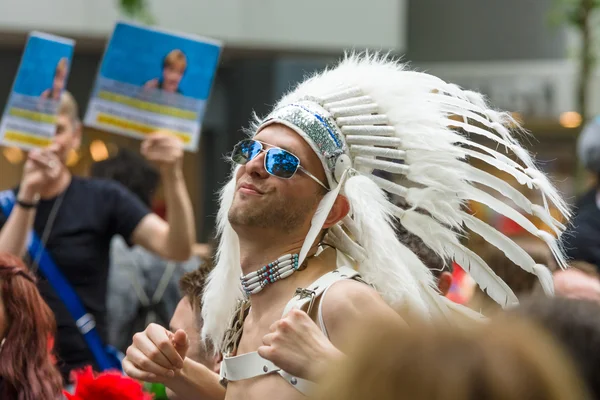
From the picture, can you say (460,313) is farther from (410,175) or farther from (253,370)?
(253,370)

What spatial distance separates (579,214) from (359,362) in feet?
12.9

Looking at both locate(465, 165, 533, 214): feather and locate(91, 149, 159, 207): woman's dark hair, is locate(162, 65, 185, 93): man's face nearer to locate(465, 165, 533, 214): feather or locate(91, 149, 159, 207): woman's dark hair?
locate(91, 149, 159, 207): woman's dark hair

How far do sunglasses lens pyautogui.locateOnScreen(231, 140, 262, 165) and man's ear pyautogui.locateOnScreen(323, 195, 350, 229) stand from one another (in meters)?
0.23

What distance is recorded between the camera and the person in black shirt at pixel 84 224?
159 inches

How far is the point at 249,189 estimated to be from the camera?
259 cm

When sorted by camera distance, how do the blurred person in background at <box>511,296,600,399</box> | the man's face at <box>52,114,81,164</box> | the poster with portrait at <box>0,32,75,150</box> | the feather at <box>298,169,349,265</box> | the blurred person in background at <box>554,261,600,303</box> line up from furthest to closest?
the man's face at <box>52,114,81,164</box> < the poster with portrait at <box>0,32,75,150</box> < the blurred person in background at <box>554,261,600,303</box> < the feather at <box>298,169,349,265</box> < the blurred person in background at <box>511,296,600,399</box>

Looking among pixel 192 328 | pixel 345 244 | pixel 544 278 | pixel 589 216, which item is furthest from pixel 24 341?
pixel 589 216

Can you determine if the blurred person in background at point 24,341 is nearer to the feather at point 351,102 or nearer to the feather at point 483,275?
the feather at point 351,102

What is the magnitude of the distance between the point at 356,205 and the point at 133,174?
3.12m

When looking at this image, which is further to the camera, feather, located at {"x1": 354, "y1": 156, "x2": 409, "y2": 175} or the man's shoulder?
feather, located at {"x1": 354, "y1": 156, "x2": 409, "y2": 175}

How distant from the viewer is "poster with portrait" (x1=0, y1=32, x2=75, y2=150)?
4.25 metres

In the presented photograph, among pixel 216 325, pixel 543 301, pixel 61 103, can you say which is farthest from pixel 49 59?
pixel 543 301

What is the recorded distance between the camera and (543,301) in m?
1.58

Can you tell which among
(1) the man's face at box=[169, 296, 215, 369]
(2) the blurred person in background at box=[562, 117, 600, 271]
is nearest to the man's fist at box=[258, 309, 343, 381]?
(1) the man's face at box=[169, 296, 215, 369]
